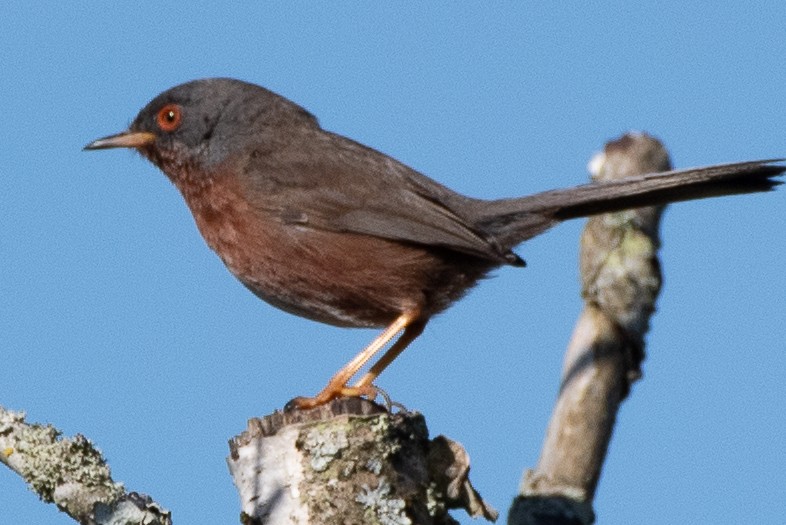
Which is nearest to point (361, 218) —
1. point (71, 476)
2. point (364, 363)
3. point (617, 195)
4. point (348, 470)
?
point (364, 363)

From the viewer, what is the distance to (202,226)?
7.62 metres

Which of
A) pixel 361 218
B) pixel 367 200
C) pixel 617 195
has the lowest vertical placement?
pixel 361 218

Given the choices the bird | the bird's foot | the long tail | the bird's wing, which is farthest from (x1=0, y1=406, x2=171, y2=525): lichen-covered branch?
the long tail

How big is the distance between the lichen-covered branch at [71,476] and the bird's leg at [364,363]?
47.6 inches

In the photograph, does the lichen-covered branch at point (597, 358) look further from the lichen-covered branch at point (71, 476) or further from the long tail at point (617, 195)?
the lichen-covered branch at point (71, 476)

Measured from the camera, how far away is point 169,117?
812 centimetres

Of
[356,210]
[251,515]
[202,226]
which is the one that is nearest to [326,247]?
[356,210]

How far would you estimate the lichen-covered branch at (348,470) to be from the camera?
16.4 feet

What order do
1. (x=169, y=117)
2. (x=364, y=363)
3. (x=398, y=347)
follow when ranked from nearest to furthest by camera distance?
(x=364, y=363)
(x=398, y=347)
(x=169, y=117)

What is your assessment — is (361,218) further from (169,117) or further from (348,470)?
(348,470)

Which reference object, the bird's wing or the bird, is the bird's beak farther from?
the bird's wing

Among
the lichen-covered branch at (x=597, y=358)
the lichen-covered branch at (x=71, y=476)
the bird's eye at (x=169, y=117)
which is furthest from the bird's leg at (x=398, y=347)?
the lichen-covered branch at (x=71, y=476)

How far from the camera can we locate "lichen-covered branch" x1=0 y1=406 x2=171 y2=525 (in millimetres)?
4605

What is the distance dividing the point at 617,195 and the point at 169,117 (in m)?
3.01
